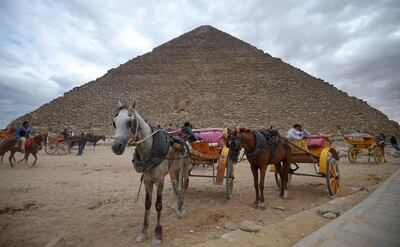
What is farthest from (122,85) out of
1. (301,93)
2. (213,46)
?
(301,93)

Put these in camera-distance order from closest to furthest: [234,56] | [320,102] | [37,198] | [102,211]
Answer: [102,211] → [37,198] → [320,102] → [234,56]

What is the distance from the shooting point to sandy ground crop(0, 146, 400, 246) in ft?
11.2

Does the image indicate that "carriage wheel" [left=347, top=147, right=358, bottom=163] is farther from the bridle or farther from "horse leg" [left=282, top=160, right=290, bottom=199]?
the bridle

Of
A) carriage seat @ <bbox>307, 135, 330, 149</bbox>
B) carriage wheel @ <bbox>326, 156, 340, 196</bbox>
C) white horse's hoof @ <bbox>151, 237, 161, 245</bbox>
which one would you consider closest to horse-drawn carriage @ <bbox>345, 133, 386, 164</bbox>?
carriage seat @ <bbox>307, 135, 330, 149</bbox>

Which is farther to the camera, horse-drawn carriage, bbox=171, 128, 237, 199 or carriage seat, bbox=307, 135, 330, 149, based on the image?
carriage seat, bbox=307, 135, 330, 149

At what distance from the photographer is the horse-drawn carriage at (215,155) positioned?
4784 mm

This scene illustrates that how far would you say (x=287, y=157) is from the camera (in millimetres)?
5383

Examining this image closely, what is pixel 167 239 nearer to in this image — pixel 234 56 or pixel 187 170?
pixel 187 170

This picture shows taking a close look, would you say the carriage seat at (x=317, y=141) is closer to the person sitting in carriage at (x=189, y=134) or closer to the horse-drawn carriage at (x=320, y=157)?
the horse-drawn carriage at (x=320, y=157)

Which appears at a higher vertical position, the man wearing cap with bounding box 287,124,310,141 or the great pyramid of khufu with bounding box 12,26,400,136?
the great pyramid of khufu with bounding box 12,26,400,136

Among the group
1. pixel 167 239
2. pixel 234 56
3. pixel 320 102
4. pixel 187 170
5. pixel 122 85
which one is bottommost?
pixel 167 239

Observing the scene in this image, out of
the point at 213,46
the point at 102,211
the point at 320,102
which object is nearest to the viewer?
the point at 102,211

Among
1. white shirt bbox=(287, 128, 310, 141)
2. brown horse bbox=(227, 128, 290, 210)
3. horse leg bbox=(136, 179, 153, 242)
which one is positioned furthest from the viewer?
white shirt bbox=(287, 128, 310, 141)

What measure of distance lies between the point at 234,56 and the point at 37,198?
67713 mm
